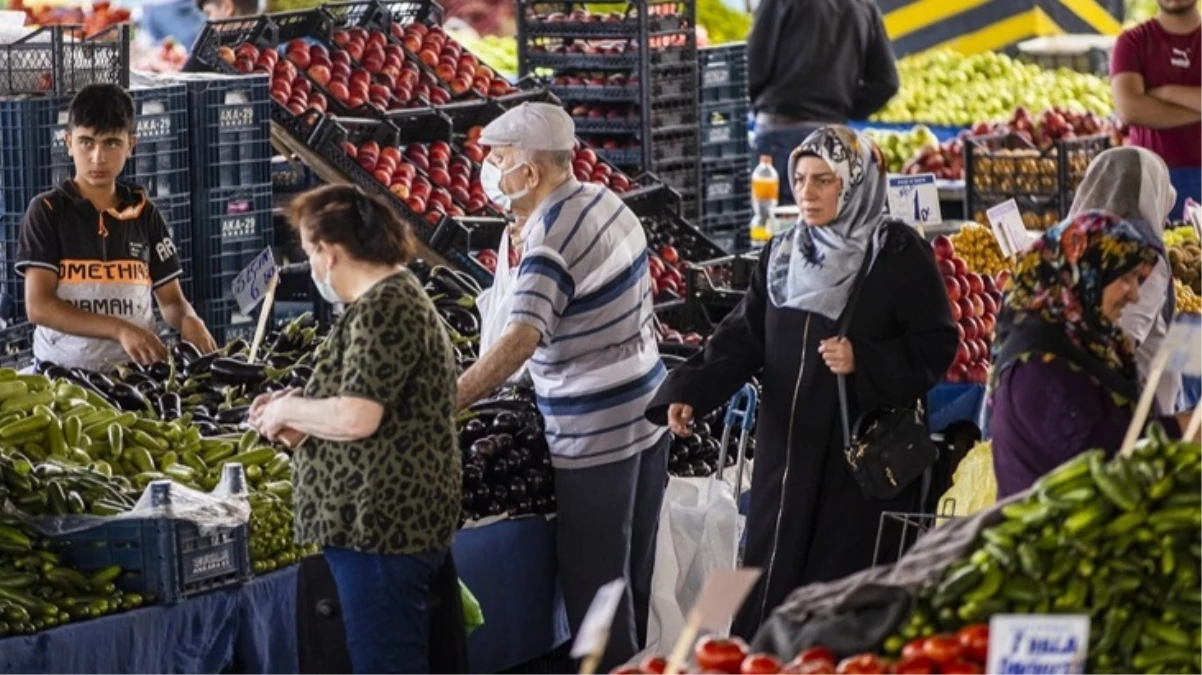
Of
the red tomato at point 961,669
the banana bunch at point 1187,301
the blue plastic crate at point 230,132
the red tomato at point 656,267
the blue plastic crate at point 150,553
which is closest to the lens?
the red tomato at point 961,669

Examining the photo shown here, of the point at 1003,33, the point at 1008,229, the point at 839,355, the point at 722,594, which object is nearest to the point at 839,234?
the point at 839,355

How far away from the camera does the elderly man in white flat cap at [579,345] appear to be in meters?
5.85

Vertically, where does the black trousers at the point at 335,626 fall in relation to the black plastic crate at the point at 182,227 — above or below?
below

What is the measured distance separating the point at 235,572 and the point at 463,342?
1.81m

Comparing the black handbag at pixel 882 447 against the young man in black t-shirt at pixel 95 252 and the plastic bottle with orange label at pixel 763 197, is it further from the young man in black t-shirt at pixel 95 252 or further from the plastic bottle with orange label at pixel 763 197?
the plastic bottle with orange label at pixel 763 197

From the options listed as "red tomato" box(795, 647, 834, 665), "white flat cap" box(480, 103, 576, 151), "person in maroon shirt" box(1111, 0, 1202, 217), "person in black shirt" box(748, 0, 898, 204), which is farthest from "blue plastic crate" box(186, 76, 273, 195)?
"red tomato" box(795, 647, 834, 665)

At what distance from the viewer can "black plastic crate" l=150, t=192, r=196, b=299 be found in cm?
772

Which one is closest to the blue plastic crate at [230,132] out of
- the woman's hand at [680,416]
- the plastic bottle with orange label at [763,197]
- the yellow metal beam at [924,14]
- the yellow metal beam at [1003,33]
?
the woman's hand at [680,416]

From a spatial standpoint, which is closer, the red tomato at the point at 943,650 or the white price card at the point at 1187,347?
the red tomato at the point at 943,650

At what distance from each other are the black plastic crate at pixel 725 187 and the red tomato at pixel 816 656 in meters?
6.78

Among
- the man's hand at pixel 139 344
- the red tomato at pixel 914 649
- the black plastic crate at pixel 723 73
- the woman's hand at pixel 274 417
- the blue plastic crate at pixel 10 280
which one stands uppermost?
the black plastic crate at pixel 723 73

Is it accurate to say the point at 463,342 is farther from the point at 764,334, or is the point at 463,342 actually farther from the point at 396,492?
the point at 396,492

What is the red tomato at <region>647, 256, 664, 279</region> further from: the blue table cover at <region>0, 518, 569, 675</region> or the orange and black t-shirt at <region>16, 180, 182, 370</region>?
the blue table cover at <region>0, 518, 569, 675</region>

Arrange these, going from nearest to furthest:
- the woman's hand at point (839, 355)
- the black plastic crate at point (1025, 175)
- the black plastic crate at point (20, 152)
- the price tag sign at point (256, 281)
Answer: the woman's hand at point (839, 355)
the price tag sign at point (256, 281)
the black plastic crate at point (20, 152)
the black plastic crate at point (1025, 175)
